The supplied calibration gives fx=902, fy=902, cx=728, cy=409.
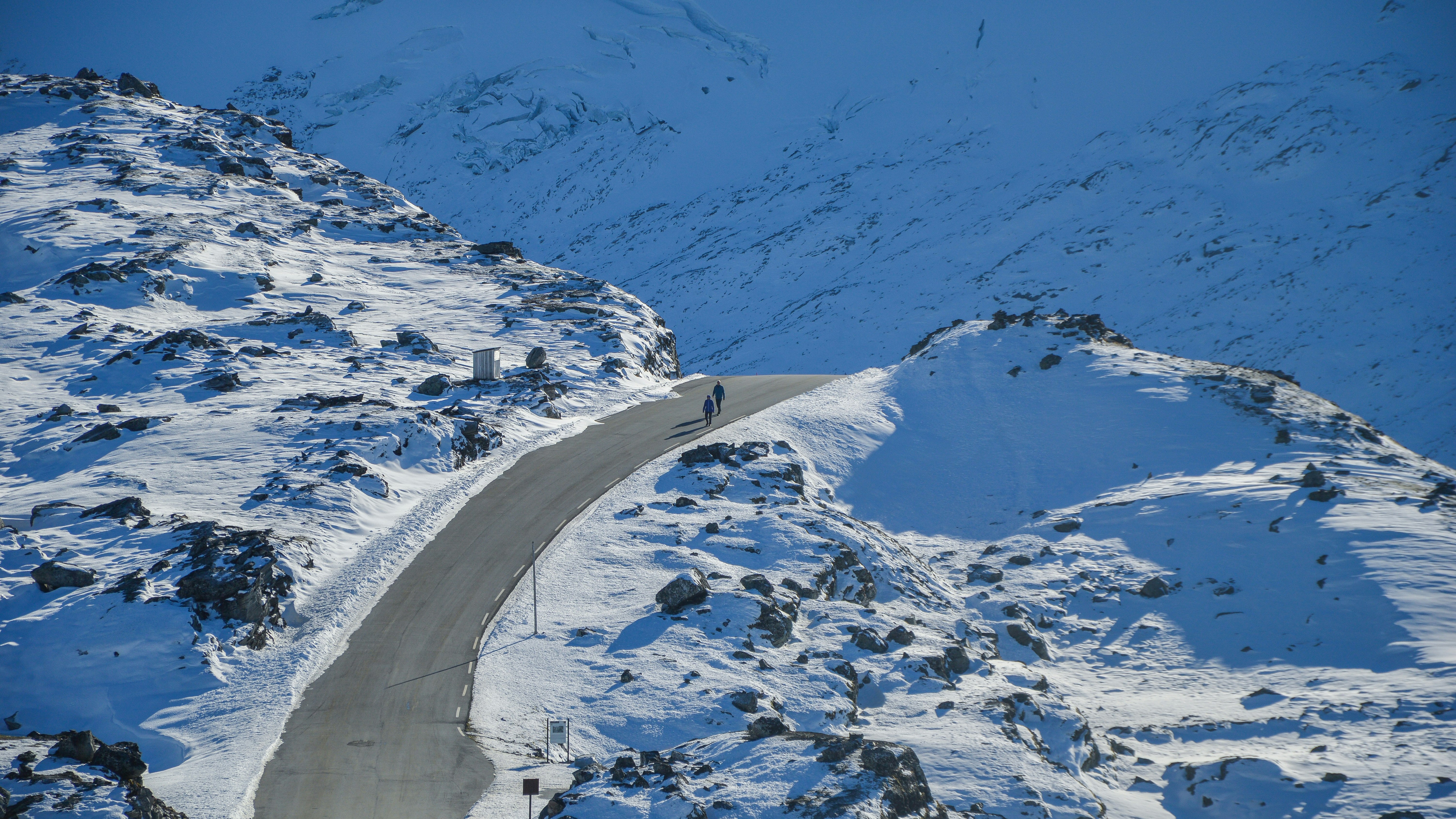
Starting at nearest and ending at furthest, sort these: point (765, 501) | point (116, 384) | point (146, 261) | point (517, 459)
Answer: point (765, 501) < point (517, 459) < point (116, 384) < point (146, 261)

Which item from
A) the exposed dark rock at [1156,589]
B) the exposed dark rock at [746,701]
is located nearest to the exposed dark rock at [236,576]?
the exposed dark rock at [746,701]

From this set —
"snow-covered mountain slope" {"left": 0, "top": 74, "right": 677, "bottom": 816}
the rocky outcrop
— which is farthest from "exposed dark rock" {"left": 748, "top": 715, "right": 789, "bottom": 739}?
the rocky outcrop

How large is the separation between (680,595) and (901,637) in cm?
582

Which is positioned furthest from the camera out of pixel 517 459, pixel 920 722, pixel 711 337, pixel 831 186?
pixel 831 186

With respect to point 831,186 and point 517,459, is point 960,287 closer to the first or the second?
point 831,186

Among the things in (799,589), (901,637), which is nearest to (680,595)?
(799,589)

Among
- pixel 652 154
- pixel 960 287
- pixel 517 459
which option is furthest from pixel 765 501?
pixel 652 154

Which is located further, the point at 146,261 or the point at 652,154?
the point at 652,154

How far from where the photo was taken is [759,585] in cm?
2294

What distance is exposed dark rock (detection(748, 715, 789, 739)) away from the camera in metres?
16.8

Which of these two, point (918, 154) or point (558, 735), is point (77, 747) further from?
point (918, 154)

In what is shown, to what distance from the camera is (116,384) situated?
1294 inches

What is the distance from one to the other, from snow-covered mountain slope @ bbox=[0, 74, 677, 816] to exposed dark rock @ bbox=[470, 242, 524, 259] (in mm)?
399

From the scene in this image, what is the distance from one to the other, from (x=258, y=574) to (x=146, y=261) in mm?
28664
